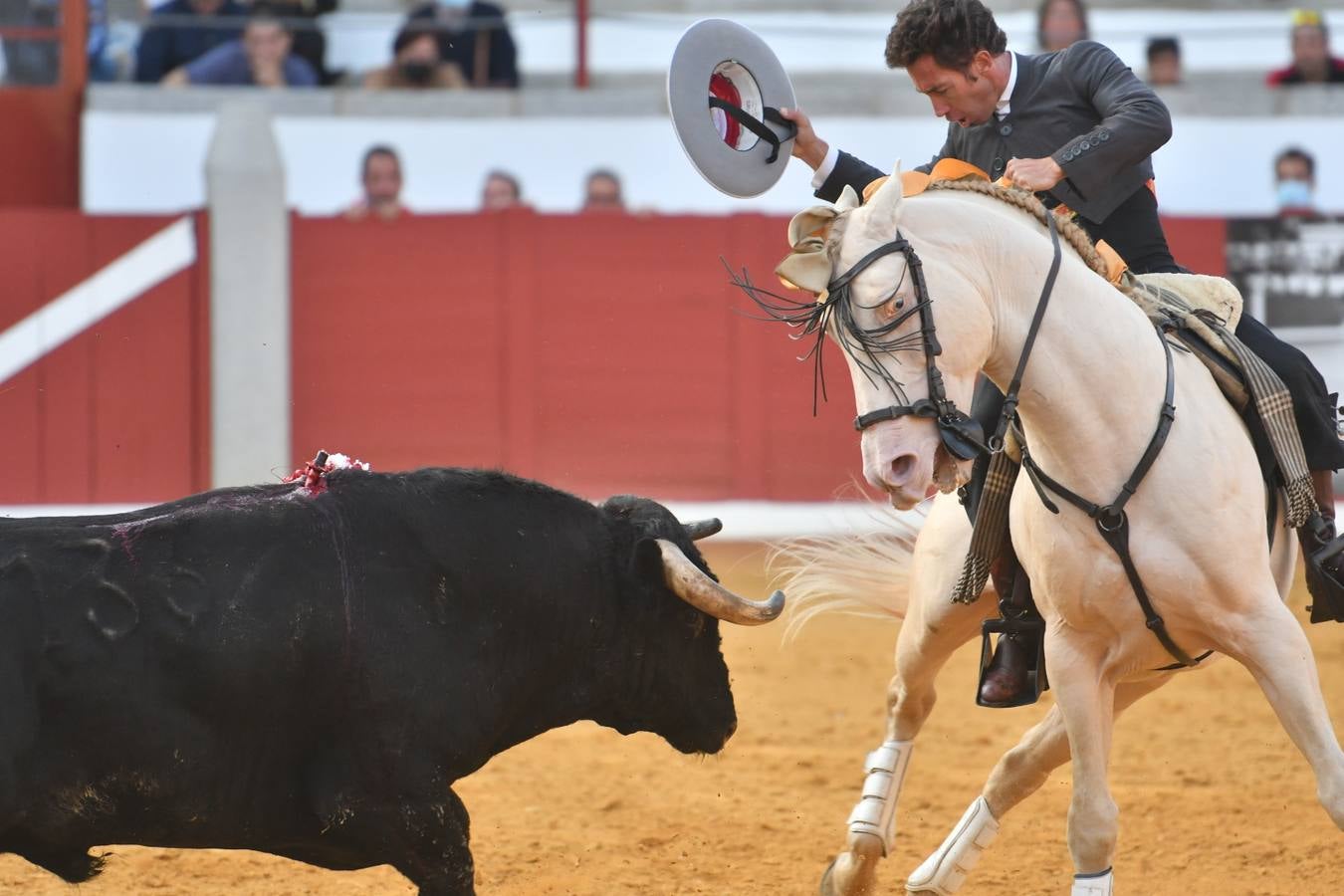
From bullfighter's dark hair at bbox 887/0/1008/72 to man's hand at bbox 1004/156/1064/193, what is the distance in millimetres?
287

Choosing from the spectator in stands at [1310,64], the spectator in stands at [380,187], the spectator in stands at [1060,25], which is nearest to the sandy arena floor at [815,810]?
the spectator in stands at [380,187]

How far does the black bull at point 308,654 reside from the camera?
9.84 feet

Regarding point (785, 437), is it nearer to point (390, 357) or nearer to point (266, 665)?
point (390, 357)

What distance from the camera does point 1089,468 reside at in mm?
3219

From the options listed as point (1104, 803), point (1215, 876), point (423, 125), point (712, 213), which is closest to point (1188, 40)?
point (712, 213)

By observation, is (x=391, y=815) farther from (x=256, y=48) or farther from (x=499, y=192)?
(x=256, y=48)

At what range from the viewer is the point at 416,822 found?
3.20 m

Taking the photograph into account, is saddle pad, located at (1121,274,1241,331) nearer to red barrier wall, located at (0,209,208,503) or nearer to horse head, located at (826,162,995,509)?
horse head, located at (826,162,995,509)

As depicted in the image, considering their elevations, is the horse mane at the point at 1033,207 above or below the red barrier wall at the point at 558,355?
above

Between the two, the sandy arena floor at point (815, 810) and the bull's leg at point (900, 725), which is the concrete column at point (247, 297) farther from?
the bull's leg at point (900, 725)

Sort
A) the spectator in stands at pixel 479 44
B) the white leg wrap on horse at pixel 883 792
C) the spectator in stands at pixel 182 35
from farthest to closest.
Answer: the spectator in stands at pixel 479 44 → the spectator in stands at pixel 182 35 → the white leg wrap on horse at pixel 883 792

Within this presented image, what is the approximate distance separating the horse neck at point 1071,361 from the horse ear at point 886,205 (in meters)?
0.21

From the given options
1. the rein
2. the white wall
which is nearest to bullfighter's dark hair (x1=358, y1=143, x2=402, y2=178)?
the white wall

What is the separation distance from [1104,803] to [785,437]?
669 cm
